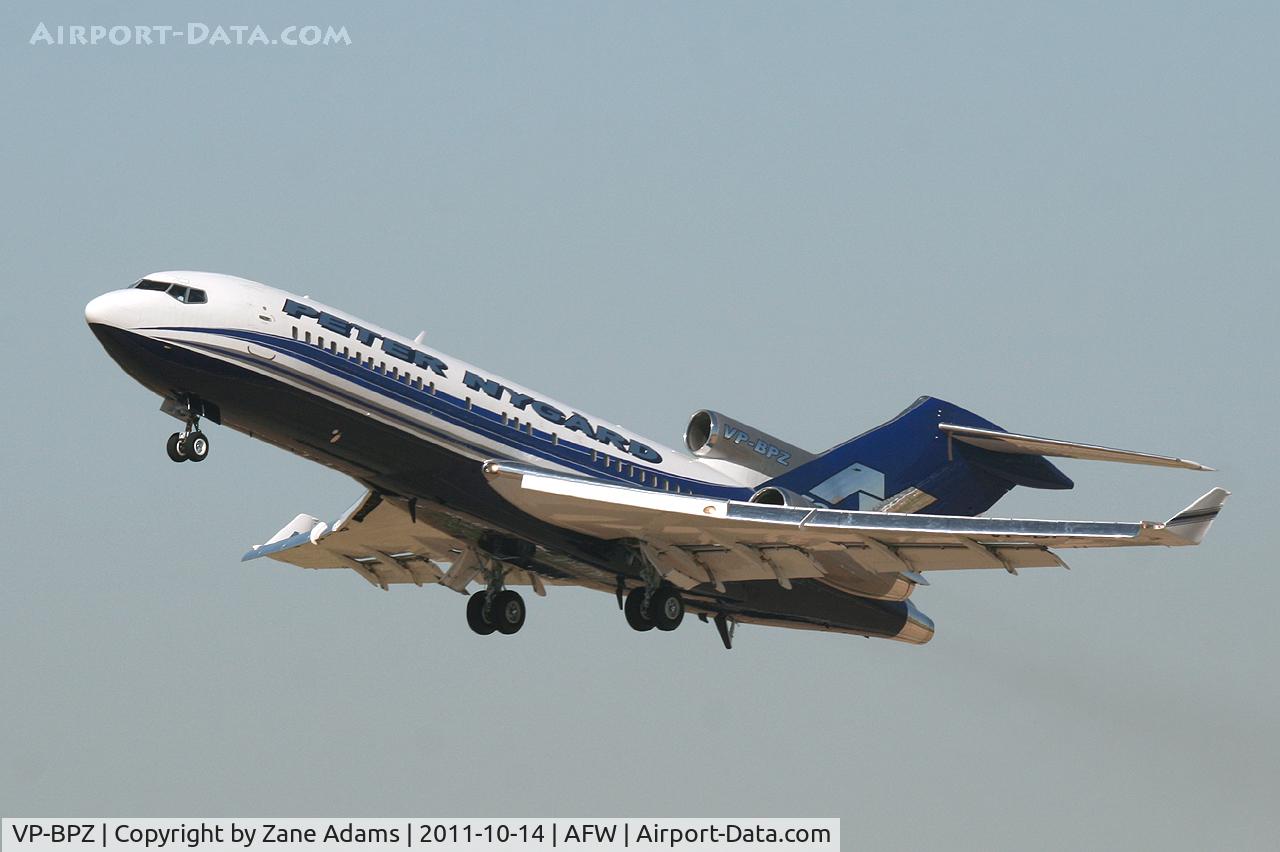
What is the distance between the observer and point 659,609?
30.5 metres

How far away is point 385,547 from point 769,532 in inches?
316

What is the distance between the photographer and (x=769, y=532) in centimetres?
2897

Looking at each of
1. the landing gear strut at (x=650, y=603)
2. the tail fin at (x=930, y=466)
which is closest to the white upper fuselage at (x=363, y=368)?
the landing gear strut at (x=650, y=603)

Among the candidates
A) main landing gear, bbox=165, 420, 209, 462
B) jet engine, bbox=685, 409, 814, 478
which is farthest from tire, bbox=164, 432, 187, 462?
jet engine, bbox=685, 409, 814, 478

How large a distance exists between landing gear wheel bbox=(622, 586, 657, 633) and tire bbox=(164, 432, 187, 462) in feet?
24.6

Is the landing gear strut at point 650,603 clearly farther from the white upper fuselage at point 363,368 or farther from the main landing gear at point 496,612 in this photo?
the main landing gear at point 496,612

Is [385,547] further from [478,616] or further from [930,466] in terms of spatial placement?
[930,466]

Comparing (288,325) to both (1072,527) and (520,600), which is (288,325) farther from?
(1072,527)

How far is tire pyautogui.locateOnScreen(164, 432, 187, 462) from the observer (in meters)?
26.6

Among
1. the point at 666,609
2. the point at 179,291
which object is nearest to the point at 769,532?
the point at 666,609

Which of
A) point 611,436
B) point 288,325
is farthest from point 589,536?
point 288,325

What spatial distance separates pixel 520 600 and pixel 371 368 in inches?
244

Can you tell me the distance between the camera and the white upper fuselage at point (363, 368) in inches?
1038

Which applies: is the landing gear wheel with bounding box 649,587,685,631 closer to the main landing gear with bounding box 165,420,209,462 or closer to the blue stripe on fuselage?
the blue stripe on fuselage
